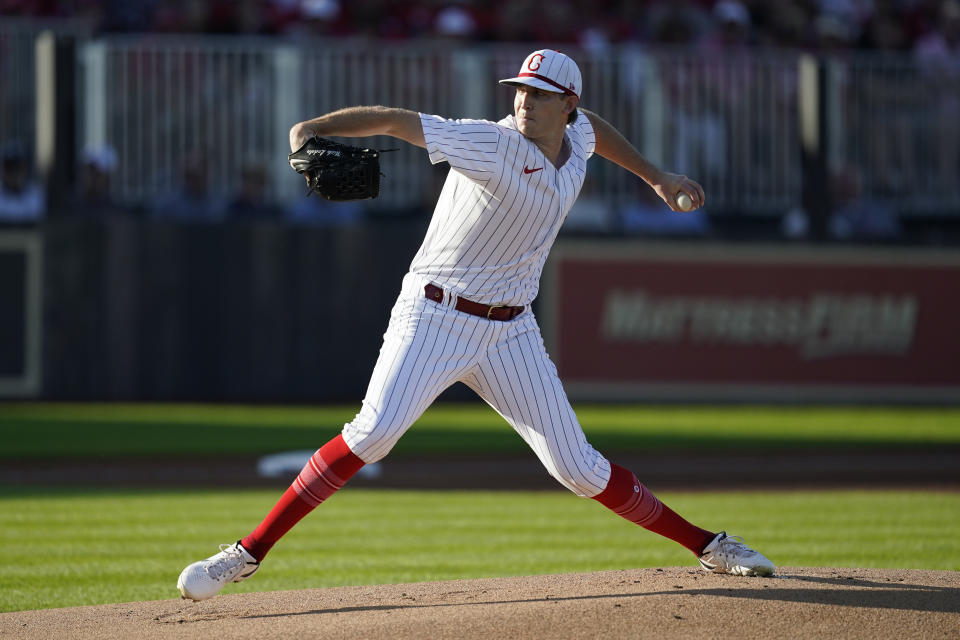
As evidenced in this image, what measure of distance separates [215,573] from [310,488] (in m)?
0.45

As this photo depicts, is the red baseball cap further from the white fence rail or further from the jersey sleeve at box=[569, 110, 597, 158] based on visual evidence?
the white fence rail

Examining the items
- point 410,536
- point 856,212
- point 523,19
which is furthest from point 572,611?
point 523,19

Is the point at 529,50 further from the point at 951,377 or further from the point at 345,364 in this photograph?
the point at 951,377

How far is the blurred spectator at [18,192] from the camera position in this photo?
13125mm

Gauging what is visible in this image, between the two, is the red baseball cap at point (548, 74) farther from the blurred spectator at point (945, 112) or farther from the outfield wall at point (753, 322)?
the blurred spectator at point (945, 112)

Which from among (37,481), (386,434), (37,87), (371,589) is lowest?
(37,481)

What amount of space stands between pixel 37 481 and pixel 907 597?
22.4ft

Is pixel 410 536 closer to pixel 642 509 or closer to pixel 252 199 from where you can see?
pixel 642 509

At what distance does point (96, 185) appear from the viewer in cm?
1298

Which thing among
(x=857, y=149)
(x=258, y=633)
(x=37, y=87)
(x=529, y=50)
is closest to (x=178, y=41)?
(x=37, y=87)

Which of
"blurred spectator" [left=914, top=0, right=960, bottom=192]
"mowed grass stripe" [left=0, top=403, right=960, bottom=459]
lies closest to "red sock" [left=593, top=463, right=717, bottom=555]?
"mowed grass stripe" [left=0, top=403, right=960, bottom=459]

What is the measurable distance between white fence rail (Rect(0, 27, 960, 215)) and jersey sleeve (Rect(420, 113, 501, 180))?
7975 mm

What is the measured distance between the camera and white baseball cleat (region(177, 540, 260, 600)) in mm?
4828

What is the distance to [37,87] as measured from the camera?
1302cm
